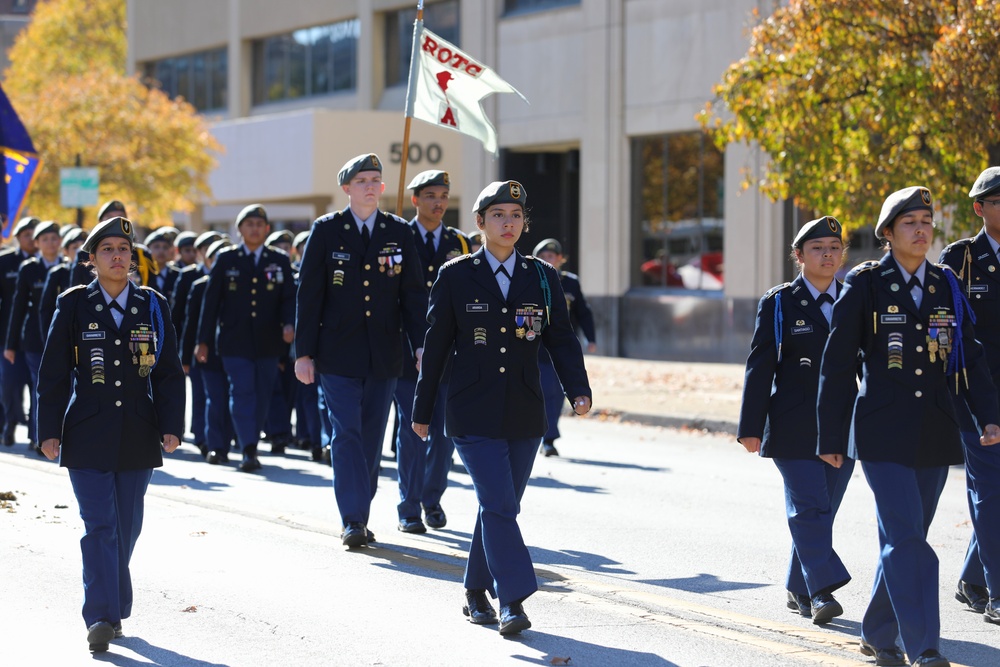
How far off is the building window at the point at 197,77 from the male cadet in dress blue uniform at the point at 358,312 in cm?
3242

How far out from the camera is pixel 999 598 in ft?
22.9

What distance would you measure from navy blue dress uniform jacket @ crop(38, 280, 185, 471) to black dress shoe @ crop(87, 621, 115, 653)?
0.67 meters

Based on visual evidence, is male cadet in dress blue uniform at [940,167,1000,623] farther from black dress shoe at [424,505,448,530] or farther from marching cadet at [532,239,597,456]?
marching cadet at [532,239,597,456]

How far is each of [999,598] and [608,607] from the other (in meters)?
1.80

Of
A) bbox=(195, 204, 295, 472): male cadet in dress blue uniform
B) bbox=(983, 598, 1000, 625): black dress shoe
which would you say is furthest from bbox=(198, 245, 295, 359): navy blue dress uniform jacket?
bbox=(983, 598, 1000, 625): black dress shoe

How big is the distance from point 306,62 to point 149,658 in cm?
3231

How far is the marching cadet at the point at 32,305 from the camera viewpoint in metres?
14.0

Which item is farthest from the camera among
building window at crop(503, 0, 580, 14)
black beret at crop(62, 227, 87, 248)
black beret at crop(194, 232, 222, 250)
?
building window at crop(503, 0, 580, 14)

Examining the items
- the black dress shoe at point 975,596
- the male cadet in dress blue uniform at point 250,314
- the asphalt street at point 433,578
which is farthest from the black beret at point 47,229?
the black dress shoe at point 975,596

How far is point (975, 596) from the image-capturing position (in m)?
7.27

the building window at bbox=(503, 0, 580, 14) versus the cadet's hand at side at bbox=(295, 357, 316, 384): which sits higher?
the building window at bbox=(503, 0, 580, 14)

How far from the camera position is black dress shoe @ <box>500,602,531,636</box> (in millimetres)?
6652

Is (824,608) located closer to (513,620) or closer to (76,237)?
(513,620)

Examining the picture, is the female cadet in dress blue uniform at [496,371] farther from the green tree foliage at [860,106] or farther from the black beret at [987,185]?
the green tree foliage at [860,106]
